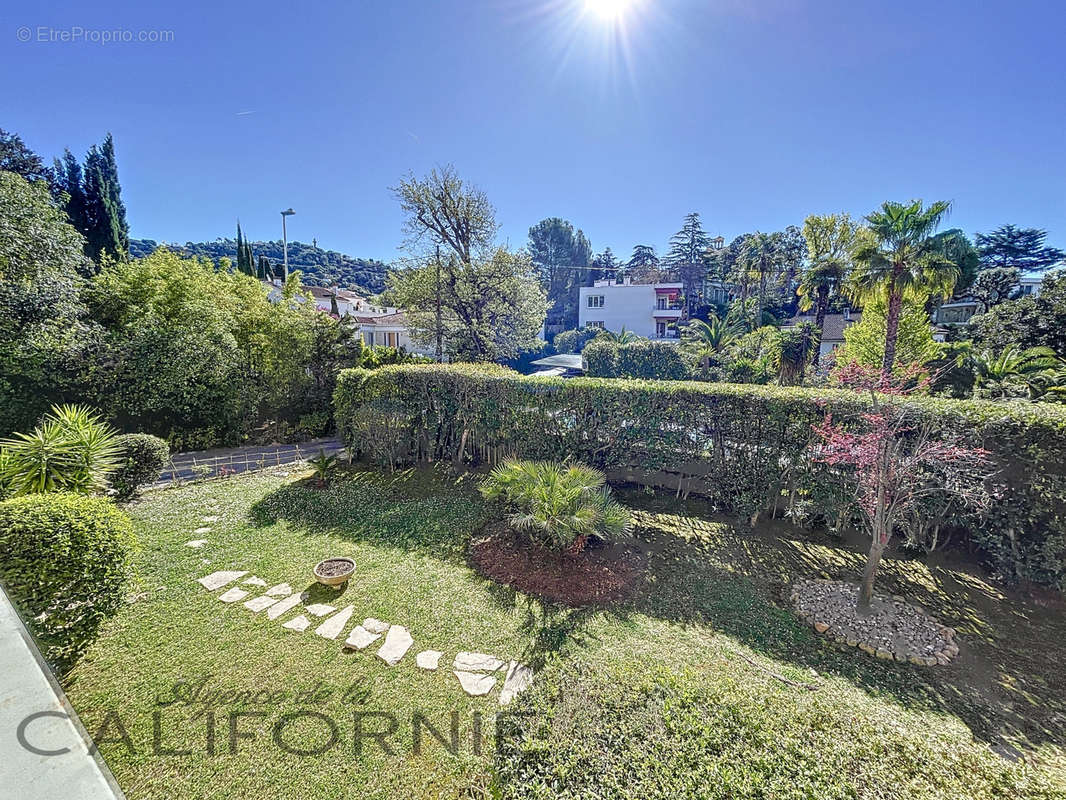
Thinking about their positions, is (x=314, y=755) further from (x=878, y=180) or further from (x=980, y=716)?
(x=878, y=180)

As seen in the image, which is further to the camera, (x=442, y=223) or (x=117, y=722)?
(x=442, y=223)

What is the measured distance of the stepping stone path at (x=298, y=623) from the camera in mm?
4754

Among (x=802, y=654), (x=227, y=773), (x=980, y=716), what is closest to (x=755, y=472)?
(x=802, y=654)

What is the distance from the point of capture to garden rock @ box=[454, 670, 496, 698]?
12.8ft

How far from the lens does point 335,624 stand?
15.8ft

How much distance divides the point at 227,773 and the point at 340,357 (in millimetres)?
13514

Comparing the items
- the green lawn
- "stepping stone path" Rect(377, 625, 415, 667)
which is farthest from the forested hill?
"stepping stone path" Rect(377, 625, 415, 667)

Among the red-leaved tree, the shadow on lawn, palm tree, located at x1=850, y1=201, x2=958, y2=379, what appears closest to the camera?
the shadow on lawn

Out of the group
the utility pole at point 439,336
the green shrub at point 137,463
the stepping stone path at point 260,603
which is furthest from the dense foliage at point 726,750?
the utility pole at point 439,336

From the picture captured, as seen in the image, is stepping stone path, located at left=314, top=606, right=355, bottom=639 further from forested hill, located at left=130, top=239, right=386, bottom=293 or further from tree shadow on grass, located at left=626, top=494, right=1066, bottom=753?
forested hill, located at left=130, top=239, right=386, bottom=293

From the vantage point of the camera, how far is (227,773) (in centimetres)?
309

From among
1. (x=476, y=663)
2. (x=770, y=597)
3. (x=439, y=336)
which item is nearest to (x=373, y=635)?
(x=476, y=663)

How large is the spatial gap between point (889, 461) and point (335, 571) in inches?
287

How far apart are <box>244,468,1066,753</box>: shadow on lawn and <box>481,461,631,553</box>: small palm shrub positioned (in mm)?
940
